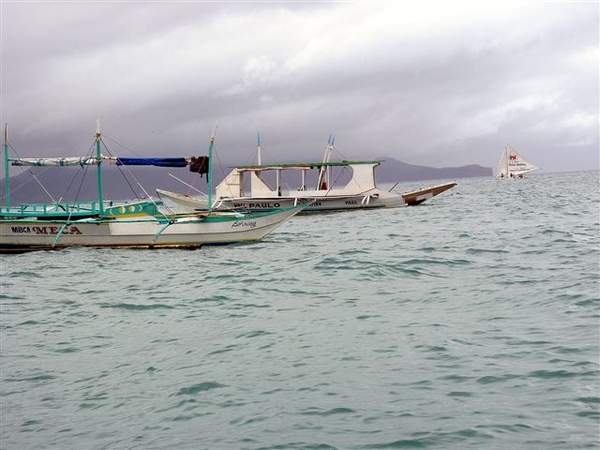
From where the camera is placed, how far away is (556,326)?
1102 centimetres

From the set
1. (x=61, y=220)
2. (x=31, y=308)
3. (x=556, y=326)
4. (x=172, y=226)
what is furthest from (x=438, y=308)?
(x=61, y=220)

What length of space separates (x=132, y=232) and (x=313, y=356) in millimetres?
19196

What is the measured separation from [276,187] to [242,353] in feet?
126

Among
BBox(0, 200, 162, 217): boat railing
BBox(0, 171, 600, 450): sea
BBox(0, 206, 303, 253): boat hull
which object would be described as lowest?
BBox(0, 171, 600, 450): sea

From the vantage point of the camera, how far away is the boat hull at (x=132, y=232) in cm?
2752

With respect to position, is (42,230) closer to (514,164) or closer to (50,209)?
(50,209)

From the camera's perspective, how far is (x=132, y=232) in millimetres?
27641

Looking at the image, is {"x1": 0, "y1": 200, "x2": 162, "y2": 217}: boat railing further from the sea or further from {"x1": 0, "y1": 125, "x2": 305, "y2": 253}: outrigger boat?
the sea

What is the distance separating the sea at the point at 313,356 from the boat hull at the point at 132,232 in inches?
254

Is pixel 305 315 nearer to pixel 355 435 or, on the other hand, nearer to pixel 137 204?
pixel 355 435

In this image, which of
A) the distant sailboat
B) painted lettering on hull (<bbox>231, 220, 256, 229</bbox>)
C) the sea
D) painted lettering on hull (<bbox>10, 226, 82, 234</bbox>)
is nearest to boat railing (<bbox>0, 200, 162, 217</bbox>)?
painted lettering on hull (<bbox>10, 226, 82, 234</bbox>)

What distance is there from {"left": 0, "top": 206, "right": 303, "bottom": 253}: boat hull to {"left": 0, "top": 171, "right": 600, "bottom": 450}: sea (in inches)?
254

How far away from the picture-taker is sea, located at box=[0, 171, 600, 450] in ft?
23.7

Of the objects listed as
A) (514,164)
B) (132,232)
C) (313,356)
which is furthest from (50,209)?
(514,164)
